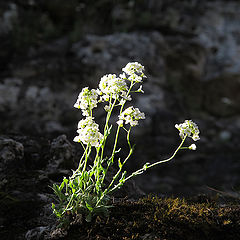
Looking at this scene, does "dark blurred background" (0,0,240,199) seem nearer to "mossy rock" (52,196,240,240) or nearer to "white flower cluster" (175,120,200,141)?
"mossy rock" (52,196,240,240)

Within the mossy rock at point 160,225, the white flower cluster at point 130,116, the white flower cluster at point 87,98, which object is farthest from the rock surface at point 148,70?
the white flower cluster at point 87,98

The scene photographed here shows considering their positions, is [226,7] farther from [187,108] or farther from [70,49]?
[70,49]

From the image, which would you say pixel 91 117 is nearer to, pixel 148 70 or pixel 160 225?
pixel 160 225

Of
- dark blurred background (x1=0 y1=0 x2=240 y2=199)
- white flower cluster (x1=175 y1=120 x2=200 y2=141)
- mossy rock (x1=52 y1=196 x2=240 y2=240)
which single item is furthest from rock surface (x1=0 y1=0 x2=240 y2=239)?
white flower cluster (x1=175 y1=120 x2=200 y2=141)

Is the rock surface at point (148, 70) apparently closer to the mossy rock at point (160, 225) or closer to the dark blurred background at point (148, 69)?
the dark blurred background at point (148, 69)

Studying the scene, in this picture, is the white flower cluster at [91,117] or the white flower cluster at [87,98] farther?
the white flower cluster at [87,98]

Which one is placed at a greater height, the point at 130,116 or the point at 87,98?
the point at 87,98

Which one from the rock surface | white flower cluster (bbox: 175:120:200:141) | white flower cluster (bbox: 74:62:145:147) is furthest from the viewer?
the rock surface

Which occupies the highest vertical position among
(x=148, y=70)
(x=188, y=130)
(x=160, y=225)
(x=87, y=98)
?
(x=87, y=98)

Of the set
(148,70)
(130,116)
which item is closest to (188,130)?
(130,116)
